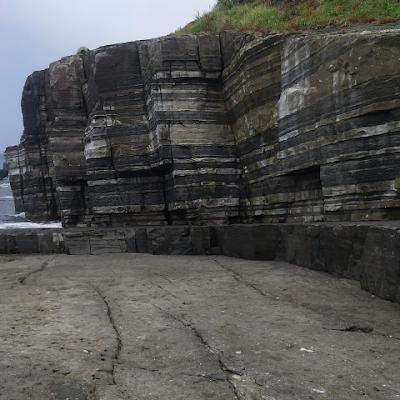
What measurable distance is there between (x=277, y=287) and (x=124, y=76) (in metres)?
10.4

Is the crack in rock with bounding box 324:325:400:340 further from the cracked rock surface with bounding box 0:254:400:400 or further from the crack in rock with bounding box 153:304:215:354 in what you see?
the crack in rock with bounding box 153:304:215:354

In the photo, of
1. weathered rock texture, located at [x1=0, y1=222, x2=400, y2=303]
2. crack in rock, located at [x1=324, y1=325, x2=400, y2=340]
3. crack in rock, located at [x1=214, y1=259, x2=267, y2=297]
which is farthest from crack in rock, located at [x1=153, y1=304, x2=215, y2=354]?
weathered rock texture, located at [x1=0, y1=222, x2=400, y2=303]

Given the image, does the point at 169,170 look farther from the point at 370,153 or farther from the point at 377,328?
the point at 377,328

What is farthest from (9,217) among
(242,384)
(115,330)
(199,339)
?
(242,384)

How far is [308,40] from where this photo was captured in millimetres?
9172

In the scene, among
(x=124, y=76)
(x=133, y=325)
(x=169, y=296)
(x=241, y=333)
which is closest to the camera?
(x=241, y=333)

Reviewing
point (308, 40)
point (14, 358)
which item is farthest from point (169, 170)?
point (14, 358)

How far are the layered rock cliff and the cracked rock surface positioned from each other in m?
2.90

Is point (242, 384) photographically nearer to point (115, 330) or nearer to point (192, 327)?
point (192, 327)

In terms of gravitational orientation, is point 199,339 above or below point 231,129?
below

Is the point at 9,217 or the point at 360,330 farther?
the point at 9,217

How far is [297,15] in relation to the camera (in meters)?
12.5

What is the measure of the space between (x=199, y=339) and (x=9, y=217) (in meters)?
25.3

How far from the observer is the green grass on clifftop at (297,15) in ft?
34.3
